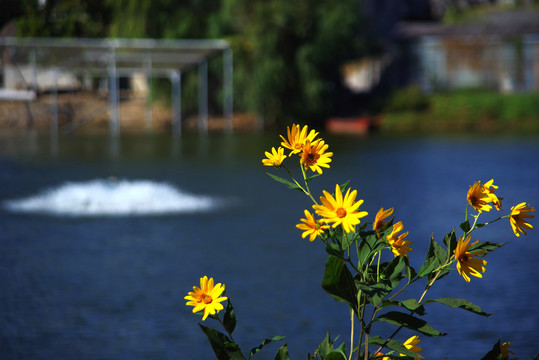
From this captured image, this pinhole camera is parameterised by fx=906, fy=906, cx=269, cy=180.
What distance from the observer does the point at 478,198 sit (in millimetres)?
2783

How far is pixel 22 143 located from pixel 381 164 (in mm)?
12541

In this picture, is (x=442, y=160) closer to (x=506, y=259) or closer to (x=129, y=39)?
(x=506, y=259)

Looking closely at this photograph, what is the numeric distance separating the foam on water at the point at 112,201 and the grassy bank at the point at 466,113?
799 inches

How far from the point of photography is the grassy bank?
35.1 meters

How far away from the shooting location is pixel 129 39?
111 ft

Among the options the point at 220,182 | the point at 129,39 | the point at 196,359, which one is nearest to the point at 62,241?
the point at 196,359

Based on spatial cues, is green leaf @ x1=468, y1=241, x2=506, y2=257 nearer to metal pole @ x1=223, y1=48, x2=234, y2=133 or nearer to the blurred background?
the blurred background

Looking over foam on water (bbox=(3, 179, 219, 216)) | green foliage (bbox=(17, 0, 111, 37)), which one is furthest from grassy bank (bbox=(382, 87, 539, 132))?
foam on water (bbox=(3, 179, 219, 216))

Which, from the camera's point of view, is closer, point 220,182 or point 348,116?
point 220,182

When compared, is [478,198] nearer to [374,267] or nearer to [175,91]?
[374,267]

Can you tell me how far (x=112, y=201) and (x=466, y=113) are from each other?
23319 mm

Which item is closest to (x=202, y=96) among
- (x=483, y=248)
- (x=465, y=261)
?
(x=483, y=248)

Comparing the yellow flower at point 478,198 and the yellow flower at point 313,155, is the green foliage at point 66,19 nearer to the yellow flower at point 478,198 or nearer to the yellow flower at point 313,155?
the yellow flower at point 313,155

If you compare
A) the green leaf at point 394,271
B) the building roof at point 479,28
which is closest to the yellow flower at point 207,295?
the green leaf at point 394,271
